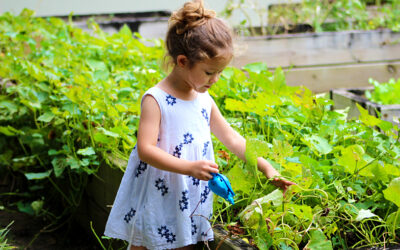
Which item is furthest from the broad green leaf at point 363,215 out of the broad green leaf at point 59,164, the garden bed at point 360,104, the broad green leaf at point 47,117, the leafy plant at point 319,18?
the leafy plant at point 319,18

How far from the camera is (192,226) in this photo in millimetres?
1581

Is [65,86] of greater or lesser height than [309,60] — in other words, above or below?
above

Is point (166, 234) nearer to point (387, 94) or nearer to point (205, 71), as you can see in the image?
point (205, 71)

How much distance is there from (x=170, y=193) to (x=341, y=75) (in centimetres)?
293

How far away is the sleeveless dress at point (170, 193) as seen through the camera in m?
1.54

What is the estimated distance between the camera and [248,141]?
1.54 m

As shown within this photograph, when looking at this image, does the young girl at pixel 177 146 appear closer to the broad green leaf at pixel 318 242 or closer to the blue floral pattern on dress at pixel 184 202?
the blue floral pattern on dress at pixel 184 202

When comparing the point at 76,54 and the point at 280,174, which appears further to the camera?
the point at 76,54

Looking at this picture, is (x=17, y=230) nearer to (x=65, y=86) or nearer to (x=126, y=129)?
(x=65, y=86)

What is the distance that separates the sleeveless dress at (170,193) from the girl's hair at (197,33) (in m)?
0.15

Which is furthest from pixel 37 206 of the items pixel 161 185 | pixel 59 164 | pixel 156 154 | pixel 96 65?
pixel 156 154

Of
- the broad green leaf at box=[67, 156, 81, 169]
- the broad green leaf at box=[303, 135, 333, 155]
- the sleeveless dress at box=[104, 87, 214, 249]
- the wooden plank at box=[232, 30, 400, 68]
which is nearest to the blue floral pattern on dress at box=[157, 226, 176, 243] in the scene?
the sleeveless dress at box=[104, 87, 214, 249]

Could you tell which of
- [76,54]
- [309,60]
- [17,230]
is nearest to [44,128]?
[17,230]

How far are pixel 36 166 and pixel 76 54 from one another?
2.65 feet
